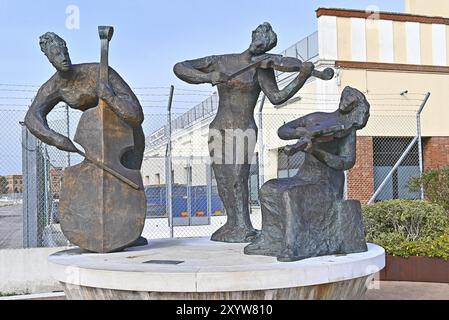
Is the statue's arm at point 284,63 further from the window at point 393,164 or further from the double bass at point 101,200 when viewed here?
the window at point 393,164

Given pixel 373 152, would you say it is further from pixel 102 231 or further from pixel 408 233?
pixel 102 231

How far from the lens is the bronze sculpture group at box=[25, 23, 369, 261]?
511cm

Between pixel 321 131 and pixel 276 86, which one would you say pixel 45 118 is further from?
pixel 321 131

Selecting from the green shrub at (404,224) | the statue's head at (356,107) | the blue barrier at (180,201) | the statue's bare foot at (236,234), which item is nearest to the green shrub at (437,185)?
the green shrub at (404,224)

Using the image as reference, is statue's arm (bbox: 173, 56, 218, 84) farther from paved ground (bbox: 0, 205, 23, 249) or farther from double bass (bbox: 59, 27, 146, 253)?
paved ground (bbox: 0, 205, 23, 249)

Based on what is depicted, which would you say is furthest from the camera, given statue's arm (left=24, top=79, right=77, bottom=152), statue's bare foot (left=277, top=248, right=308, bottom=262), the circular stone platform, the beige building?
the beige building

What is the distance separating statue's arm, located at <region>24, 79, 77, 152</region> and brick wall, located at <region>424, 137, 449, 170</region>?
49.4 ft

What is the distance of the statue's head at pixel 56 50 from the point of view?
566 cm

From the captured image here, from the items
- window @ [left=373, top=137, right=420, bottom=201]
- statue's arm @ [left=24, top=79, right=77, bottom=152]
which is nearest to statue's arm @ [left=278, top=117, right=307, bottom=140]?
statue's arm @ [left=24, top=79, right=77, bottom=152]

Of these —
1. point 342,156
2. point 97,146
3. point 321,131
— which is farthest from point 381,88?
point 97,146

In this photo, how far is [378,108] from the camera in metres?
17.0

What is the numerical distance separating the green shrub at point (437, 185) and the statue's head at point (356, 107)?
Result: 580 cm

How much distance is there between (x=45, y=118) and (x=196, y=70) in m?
1.67
